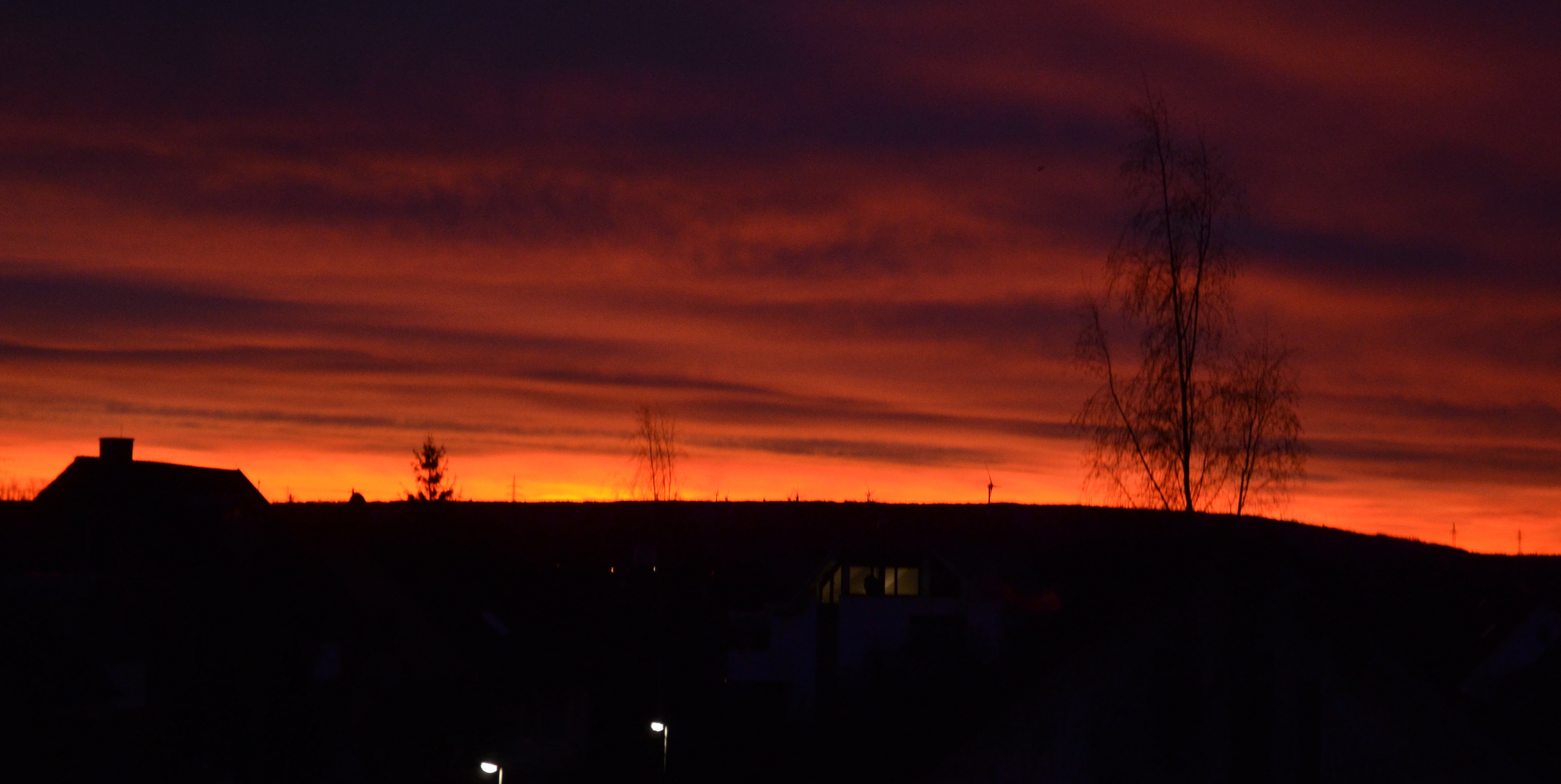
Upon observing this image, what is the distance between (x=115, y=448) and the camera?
5522cm

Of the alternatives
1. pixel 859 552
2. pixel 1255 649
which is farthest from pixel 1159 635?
pixel 859 552

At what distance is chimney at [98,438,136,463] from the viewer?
54.5 m

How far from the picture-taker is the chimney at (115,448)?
179 feet

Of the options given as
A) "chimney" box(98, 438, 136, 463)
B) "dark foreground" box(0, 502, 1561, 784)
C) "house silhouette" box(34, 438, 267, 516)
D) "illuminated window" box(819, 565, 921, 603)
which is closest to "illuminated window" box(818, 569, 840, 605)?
"dark foreground" box(0, 502, 1561, 784)

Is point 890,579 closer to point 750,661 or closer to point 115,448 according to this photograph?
point 750,661

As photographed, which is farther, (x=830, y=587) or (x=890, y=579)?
(x=830, y=587)

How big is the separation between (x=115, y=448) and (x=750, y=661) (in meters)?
27.1

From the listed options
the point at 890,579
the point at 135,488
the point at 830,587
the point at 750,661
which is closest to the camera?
the point at 135,488

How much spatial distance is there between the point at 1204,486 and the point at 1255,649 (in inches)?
1052

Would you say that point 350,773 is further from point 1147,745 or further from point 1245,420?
point 1245,420

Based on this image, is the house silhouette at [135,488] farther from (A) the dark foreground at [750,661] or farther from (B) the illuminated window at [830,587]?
(B) the illuminated window at [830,587]

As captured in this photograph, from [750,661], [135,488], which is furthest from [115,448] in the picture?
[750,661]

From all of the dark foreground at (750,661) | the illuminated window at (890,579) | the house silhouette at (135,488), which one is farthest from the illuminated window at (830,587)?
the house silhouette at (135,488)

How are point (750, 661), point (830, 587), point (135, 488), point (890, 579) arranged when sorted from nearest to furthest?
point (135, 488) → point (890, 579) → point (830, 587) → point (750, 661)
